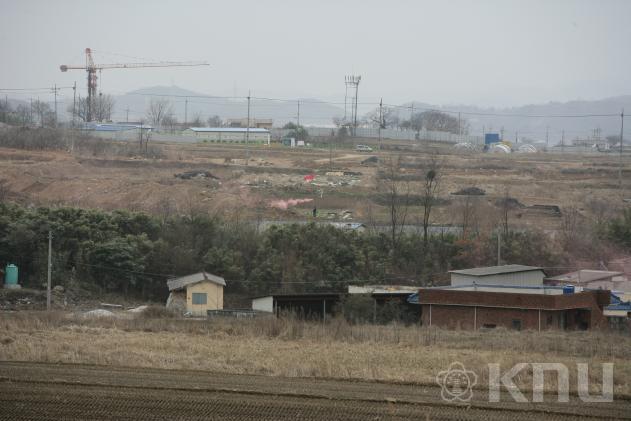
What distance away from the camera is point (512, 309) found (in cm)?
2008

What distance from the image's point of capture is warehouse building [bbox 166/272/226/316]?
920 inches

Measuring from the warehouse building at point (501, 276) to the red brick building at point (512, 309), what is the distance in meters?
2.14

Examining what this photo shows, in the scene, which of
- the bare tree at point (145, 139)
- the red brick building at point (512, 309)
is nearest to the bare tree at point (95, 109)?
the bare tree at point (145, 139)

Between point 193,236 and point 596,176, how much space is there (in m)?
33.6

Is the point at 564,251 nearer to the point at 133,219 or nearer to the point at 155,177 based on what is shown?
the point at 133,219

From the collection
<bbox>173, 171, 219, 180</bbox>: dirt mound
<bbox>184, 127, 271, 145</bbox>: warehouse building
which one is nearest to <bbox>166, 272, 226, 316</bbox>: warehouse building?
<bbox>173, 171, 219, 180</bbox>: dirt mound

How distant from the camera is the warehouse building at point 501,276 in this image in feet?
77.0

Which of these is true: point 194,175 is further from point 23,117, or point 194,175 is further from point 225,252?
point 23,117

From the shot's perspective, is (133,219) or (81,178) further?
(81,178)

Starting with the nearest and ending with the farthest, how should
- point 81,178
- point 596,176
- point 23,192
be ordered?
point 23,192 < point 81,178 < point 596,176

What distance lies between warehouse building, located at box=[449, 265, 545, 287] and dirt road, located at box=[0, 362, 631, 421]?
12771 mm

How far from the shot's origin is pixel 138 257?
2598 cm

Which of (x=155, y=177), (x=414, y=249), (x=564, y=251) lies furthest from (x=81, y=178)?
(x=564, y=251)

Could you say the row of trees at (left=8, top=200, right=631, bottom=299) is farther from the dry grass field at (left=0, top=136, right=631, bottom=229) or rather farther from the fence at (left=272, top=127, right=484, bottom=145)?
the fence at (left=272, top=127, right=484, bottom=145)
